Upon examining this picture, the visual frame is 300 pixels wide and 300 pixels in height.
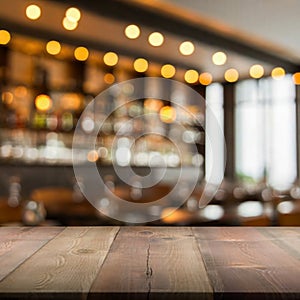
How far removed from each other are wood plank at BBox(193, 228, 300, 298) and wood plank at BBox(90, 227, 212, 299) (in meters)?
0.03

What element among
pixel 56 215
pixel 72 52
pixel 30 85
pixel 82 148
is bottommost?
pixel 56 215

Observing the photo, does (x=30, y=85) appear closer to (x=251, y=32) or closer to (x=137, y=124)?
(x=137, y=124)

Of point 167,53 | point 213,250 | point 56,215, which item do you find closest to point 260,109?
point 167,53

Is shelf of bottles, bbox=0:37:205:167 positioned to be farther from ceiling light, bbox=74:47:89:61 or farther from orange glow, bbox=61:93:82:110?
ceiling light, bbox=74:47:89:61

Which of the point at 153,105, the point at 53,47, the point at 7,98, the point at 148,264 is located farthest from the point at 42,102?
the point at 148,264

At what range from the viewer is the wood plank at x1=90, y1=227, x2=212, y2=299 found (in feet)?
3.34

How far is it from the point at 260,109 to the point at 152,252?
32.6 feet

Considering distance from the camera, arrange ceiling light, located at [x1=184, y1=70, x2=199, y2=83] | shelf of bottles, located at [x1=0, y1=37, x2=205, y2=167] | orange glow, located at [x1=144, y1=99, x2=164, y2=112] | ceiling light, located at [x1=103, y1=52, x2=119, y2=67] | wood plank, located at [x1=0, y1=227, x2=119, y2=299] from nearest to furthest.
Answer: wood plank, located at [x1=0, y1=227, x2=119, y2=299]
shelf of bottles, located at [x1=0, y1=37, x2=205, y2=167]
ceiling light, located at [x1=103, y1=52, x2=119, y2=67]
ceiling light, located at [x1=184, y1=70, x2=199, y2=83]
orange glow, located at [x1=144, y1=99, x2=164, y2=112]

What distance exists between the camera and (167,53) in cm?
856

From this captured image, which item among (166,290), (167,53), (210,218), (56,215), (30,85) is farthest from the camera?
(167,53)

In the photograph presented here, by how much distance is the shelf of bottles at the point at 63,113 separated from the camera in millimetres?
7043

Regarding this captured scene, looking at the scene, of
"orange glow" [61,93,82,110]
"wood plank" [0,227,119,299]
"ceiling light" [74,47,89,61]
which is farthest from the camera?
"orange glow" [61,93,82,110]

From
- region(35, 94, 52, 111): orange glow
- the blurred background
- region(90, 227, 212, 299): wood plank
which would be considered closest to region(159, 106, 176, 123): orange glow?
Result: the blurred background

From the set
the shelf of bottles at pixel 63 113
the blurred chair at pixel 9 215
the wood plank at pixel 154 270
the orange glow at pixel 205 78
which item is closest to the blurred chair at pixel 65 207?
the blurred chair at pixel 9 215
